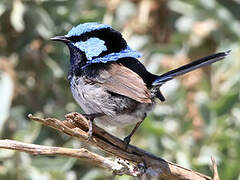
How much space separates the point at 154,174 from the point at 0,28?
80.0 inches

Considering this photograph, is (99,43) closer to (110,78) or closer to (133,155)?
(110,78)

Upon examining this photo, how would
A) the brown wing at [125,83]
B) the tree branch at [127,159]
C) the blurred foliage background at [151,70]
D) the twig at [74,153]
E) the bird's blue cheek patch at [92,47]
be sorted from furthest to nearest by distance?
the blurred foliage background at [151,70]
the bird's blue cheek patch at [92,47]
the brown wing at [125,83]
the tree branch at [127,159]
the twig at [74,153]

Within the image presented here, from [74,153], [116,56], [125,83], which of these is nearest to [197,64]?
[125,83]

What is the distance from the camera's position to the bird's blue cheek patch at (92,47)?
3.48 meters

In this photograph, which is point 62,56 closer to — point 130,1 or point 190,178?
point 130,1

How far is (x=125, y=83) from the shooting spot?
333cm

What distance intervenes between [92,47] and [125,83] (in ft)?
0.89

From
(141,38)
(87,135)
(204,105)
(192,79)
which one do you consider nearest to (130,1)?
(141,38)

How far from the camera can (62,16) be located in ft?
15.3

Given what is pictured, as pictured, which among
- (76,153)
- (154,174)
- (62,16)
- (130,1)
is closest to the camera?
(76,153)

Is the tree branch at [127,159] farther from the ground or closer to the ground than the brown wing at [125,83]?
closer to the ground

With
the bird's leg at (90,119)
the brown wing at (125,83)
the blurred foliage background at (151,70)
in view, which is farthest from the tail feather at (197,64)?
the blurred foliage background at (151,70)

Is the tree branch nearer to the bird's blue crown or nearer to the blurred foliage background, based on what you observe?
the bird's blue crown

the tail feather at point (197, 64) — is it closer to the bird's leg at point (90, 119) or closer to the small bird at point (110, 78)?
the small bird at point (110, 78)
